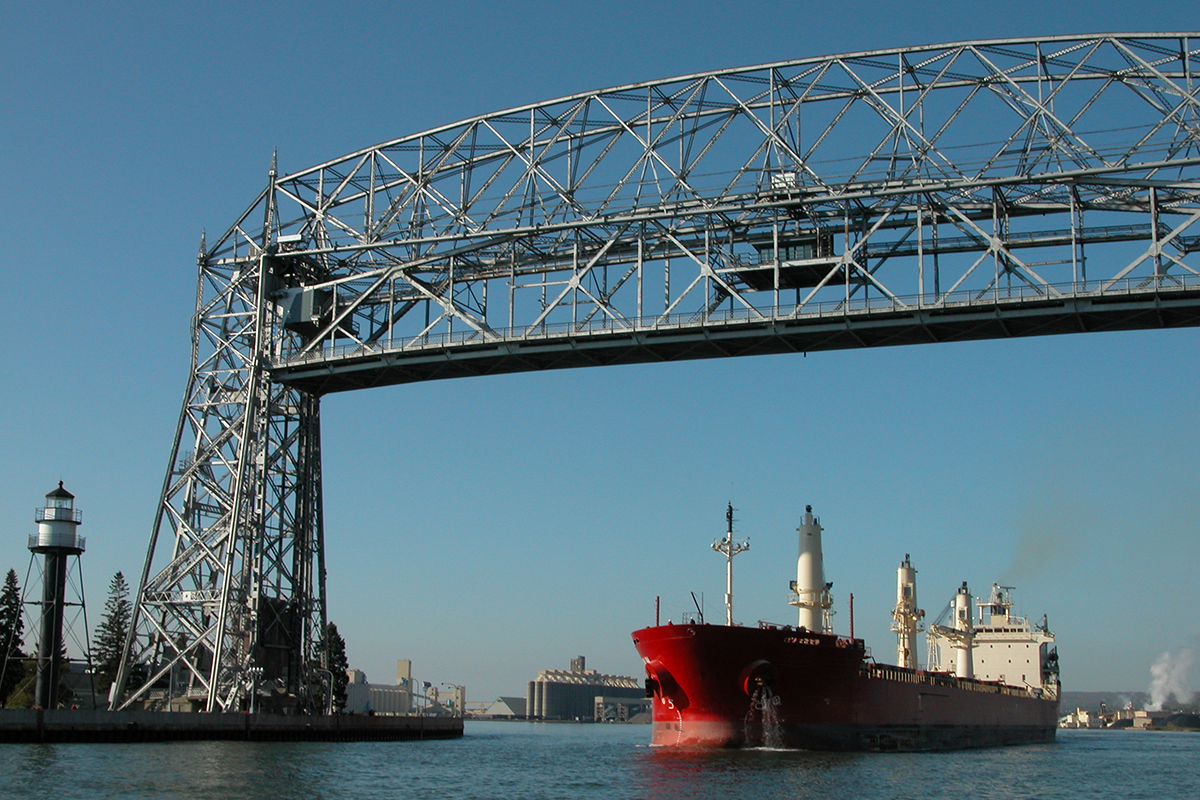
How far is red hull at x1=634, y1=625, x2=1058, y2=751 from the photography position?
35.0 meters

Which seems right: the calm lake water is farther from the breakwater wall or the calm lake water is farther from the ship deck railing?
the ship deck railing

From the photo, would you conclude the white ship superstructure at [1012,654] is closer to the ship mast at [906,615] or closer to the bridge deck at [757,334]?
the ship mast at [906,615]

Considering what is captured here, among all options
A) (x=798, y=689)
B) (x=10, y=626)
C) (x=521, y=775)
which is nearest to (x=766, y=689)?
(x=798, y=689)

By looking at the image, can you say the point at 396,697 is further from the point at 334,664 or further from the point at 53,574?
the point at 53,574

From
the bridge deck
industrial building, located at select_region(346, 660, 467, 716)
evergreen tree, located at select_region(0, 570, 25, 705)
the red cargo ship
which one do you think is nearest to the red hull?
the red cargo ship

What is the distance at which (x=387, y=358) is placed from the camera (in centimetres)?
3788

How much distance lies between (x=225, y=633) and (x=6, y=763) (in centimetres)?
1061

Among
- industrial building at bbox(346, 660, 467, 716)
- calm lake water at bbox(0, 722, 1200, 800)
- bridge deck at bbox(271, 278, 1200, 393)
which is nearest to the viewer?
calm lake water at bbox(0, 722, 1200, 800)

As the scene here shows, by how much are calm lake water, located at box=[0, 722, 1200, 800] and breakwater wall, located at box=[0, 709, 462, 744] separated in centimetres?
61

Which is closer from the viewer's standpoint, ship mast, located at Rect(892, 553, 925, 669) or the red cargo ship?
the red cargo ship

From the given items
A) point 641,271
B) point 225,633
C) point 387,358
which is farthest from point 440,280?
point 225,633

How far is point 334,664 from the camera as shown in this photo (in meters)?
68.9

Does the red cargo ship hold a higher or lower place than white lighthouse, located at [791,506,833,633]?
lower

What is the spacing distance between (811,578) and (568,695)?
136 meters
